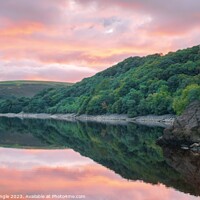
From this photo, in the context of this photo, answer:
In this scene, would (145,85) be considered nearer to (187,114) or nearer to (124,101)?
(124,101)

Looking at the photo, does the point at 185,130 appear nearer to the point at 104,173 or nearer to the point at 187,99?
the point at 104,173

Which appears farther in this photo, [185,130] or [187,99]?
[187,99]

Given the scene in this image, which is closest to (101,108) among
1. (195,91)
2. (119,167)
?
(195,91)

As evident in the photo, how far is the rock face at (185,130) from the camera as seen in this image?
4472cm

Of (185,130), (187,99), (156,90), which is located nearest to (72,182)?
(185,130)

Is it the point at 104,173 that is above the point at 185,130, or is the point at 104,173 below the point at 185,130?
below

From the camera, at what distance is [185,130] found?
45.4m

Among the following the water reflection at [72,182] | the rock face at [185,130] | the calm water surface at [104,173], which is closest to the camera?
the water reflection at [72,182]

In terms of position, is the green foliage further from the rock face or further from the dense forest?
the rock face

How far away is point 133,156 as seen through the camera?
3928 centimetres

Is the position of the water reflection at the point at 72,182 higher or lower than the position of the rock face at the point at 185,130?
lower

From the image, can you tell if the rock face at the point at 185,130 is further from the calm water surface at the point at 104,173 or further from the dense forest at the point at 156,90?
the dense forest at the point at 156,90

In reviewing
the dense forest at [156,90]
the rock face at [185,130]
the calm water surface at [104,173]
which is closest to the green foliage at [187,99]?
the dense forest at [156,90]

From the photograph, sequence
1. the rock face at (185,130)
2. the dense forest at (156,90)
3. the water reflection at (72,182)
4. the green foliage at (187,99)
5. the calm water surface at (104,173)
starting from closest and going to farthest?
the water reflection at (72,182) → the calm water surface at (104,173) → the rock face at (185,130) → the green foliage at (187,99) → the dense forest at (156,90)
